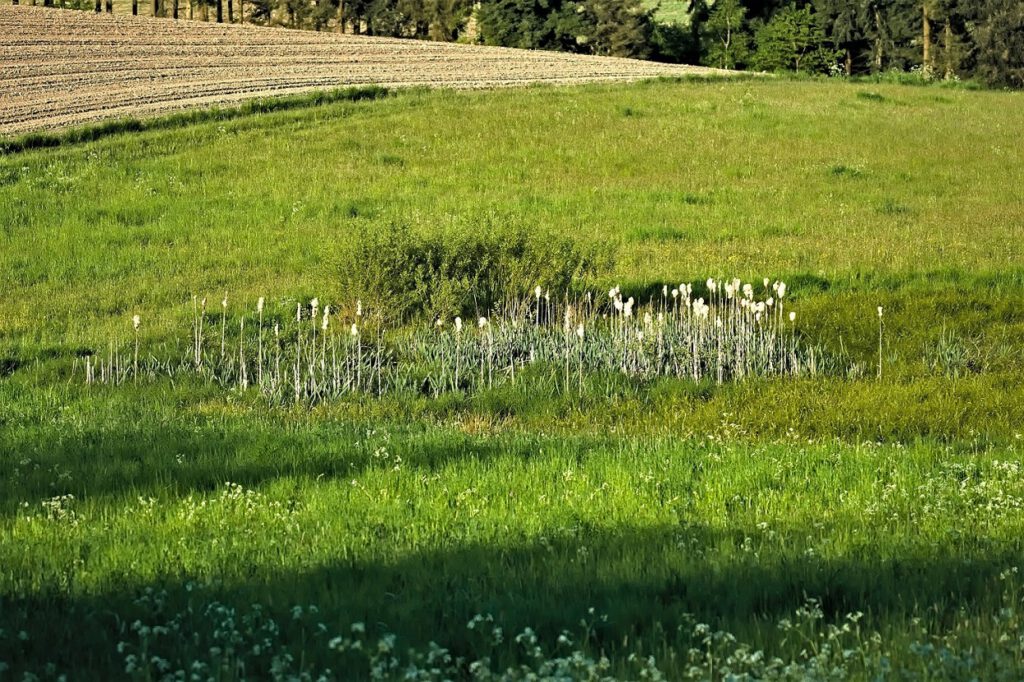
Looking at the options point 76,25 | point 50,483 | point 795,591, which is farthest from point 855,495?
point 76,25

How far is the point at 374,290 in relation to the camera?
1928cm

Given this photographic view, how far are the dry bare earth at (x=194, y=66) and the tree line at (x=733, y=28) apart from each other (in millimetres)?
17927

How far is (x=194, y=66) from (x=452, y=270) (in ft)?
134

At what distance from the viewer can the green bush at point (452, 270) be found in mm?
19094

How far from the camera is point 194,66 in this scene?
5678 cm

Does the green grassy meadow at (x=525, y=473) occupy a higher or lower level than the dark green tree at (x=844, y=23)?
lower

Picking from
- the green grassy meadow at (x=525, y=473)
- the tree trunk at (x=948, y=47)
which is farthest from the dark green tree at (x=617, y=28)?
the green grassy meadow at (x=525, y=473)

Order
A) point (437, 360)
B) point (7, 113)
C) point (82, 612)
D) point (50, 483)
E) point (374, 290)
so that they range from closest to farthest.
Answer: point (82, 612)
point (50, 483)
point (437, 360)
point (374, 290)
point (7, 113)

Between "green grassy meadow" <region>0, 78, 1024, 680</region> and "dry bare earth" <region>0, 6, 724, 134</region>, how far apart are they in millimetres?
15496

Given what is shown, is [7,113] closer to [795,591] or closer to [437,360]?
[437,360]

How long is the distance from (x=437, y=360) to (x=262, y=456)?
18.5ft

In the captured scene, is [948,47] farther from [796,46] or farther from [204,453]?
[204,453]

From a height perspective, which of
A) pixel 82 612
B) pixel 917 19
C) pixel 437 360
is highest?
pixel 917 19

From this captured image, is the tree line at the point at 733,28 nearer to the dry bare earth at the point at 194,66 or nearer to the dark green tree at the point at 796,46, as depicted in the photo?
the dark green tree at the point at 796,46
